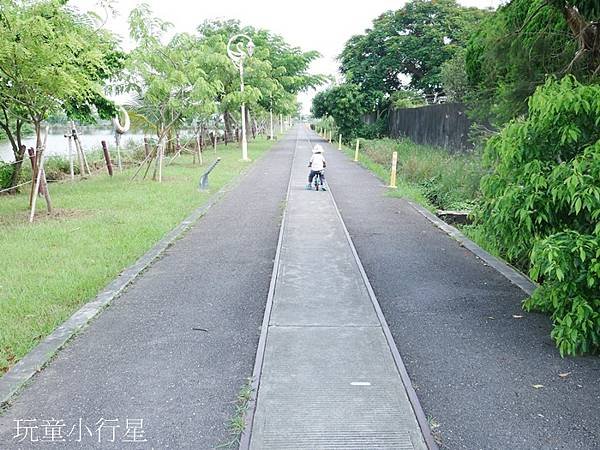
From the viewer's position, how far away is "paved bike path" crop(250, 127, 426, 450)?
11.2 ft

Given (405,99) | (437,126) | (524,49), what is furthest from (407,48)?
(524,49)

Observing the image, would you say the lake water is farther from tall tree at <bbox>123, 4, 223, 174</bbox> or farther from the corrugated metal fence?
the corrugated metal fence

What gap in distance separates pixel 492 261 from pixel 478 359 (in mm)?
3346

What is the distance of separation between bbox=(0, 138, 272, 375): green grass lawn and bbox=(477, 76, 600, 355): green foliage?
4316 millimetres

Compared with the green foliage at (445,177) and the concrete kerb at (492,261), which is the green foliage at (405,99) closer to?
the green foliage at (445,177)

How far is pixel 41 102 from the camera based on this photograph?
1020 centimetres

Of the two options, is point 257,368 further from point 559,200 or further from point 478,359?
point 559,200

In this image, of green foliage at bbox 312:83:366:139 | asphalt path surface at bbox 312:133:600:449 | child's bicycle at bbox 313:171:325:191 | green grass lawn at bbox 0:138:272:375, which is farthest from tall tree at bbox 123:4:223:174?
green foliage at bbox 312:83:366:139

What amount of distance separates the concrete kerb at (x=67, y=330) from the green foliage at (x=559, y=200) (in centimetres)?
396

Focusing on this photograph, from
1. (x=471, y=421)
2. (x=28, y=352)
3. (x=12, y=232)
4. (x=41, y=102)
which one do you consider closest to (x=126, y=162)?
(x=41, y=102)

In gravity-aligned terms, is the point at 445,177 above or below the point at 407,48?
below

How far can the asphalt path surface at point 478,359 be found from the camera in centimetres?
352

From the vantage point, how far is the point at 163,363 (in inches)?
175

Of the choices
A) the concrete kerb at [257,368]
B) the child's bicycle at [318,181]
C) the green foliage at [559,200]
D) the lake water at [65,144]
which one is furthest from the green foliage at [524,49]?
the lake water at [65,144]
